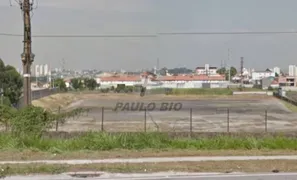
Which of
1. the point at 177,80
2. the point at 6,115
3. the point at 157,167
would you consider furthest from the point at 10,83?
the point at 177,80

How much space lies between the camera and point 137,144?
13.9m

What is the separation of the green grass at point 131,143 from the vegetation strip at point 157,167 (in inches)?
113

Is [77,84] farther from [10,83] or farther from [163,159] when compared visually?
[163,159]

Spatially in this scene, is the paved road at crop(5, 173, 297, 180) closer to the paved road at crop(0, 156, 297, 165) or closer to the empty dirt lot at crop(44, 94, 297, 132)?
the paved road at crop(0, 156, 297, 165)

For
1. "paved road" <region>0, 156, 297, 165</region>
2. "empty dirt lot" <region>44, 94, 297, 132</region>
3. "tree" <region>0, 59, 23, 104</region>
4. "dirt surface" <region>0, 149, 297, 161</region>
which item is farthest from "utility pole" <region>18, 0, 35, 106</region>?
"tree" <region>0, 59, 23, 104</region>

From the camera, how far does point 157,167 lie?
406 inches

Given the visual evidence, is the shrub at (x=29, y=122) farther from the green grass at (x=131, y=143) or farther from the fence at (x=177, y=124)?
the fence at (x=177, y=124)

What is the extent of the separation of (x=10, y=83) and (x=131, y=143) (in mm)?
50650

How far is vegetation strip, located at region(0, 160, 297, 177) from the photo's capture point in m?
9.76

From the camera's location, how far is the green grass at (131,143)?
1354 centimetres

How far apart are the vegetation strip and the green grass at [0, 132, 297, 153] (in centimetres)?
287

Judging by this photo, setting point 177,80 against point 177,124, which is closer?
point 177,124

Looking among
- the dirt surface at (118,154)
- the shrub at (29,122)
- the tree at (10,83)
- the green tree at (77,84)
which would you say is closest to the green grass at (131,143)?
the dirt surface at (118,154)

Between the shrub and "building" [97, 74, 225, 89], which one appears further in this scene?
"building" [97, 74, 225, 89]
